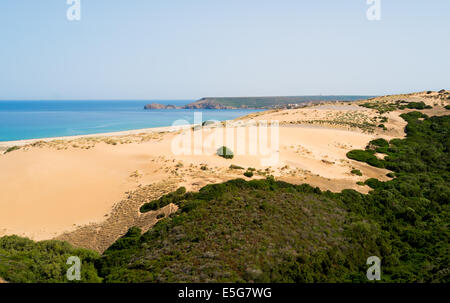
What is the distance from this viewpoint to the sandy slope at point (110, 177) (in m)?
16.1

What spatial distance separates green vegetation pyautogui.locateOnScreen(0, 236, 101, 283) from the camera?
10274 millimetres

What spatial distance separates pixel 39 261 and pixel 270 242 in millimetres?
8650

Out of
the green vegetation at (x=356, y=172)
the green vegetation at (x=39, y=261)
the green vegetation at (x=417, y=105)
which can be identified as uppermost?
the green vegetation at (x=417, y=105)

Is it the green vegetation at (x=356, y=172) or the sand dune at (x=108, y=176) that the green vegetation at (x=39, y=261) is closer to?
the sand dune at (x=108, y=176)

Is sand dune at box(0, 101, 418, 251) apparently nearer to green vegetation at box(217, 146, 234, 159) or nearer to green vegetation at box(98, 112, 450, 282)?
green vegetation at box(217, 146, 234, 159)

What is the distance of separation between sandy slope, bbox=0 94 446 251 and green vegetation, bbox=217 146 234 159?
0.75 meters

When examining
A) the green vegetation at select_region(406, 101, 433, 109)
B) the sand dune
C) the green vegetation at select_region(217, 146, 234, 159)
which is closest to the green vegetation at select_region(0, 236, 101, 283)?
the sand dune

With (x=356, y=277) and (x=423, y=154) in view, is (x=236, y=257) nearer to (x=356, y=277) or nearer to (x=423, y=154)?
(x=356, y=277)

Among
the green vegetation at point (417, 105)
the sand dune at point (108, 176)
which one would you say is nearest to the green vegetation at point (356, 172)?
the sand dune at point (108, 176)

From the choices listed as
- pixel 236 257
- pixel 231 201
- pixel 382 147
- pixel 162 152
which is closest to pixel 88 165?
pixel 162 152

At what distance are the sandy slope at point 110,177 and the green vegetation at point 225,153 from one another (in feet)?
2.45

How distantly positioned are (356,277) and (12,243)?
14188 millimetres

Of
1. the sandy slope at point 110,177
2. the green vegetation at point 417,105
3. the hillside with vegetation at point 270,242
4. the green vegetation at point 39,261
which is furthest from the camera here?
the green vegetation at point 417,105

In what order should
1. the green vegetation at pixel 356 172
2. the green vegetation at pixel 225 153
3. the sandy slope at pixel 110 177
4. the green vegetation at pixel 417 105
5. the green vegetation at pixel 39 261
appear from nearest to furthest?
the green vegetation at pixel 39 261
the sandy slope at pixel 110 177
the green vegetation at pixel 356 172
the green vegetation at pixel 225 153
the green vegetation at pixel 417 105
